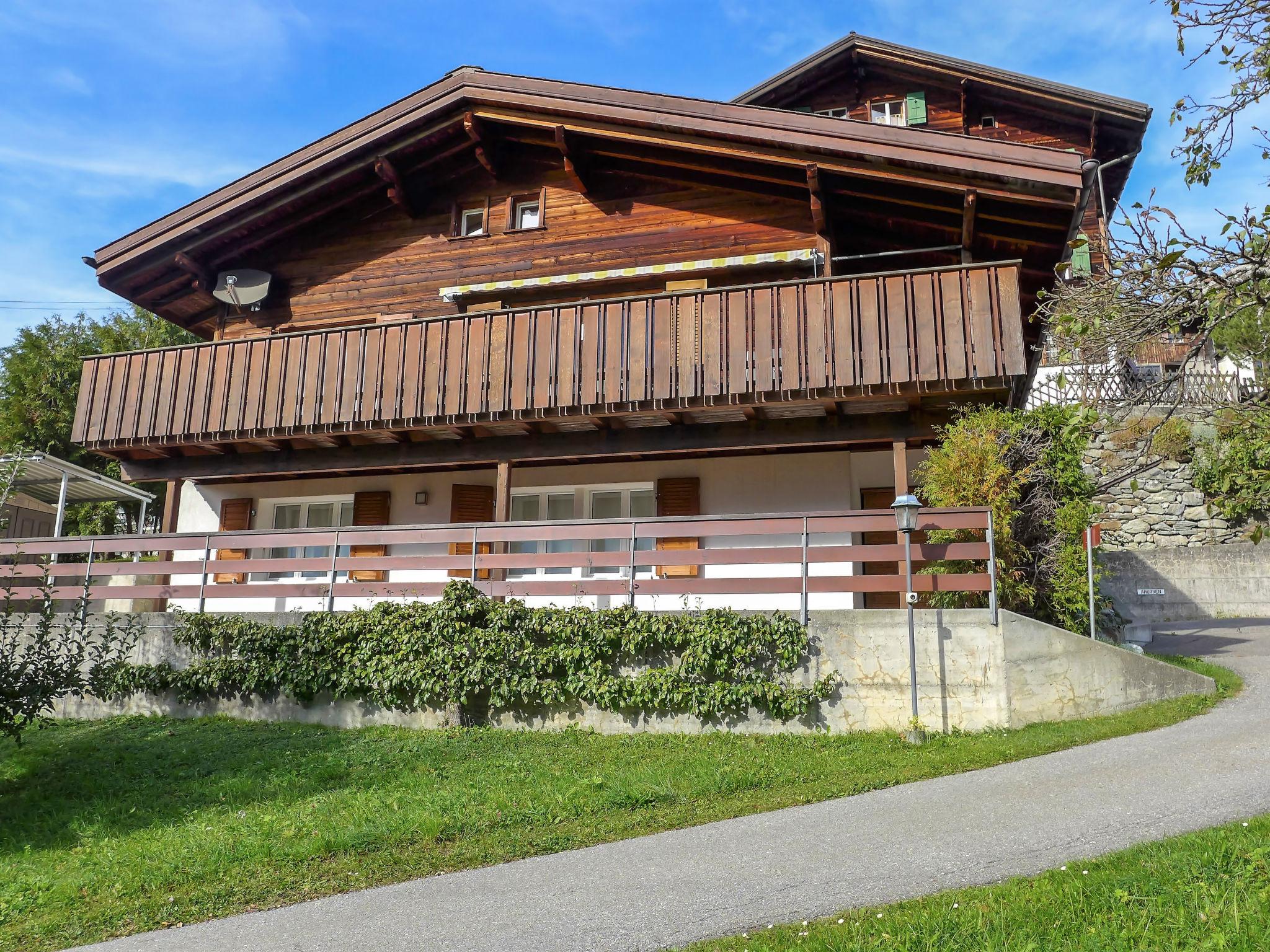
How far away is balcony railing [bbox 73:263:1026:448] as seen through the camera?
11.7m

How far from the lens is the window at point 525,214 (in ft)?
53.1

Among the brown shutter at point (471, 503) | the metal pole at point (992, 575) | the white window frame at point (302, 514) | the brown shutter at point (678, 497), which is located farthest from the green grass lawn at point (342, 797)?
the white window frame at point (302, 514)

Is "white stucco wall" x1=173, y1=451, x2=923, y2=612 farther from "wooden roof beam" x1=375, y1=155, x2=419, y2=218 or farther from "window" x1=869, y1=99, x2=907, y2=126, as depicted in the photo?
"window" x1=869, y1=99, x2=907, y2=126

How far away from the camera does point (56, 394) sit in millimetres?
29781

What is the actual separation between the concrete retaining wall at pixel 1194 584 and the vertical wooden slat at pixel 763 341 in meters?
10.9

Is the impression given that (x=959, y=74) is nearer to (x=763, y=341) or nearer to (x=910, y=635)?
(x=763, y=341)

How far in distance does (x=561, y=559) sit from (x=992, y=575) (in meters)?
4.60

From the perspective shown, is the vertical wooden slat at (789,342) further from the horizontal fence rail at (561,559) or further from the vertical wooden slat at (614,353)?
the vertical wooden slat at (614,353)

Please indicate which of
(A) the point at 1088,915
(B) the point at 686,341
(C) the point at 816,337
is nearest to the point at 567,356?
(B) the point at 686,341

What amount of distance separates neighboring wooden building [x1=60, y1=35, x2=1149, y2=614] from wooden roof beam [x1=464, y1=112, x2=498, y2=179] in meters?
0.05

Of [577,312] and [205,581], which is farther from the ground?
[577,312]

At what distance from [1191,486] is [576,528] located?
17.2 m

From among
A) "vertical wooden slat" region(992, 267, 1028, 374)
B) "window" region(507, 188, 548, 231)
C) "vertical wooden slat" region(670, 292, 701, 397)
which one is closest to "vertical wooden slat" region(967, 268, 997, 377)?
"vertical wooden slat" region(992, 267, 1028, 374)

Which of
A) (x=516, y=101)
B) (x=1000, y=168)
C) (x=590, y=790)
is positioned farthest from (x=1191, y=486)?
(x=590, y=790)
